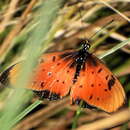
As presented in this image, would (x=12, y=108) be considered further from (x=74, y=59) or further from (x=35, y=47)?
(x=74, y=59)

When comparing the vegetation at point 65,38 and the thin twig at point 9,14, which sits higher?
the thin twig at point 9,14

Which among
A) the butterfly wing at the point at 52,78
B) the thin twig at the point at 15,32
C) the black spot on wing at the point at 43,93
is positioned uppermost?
the thin twig at the point at 15,32

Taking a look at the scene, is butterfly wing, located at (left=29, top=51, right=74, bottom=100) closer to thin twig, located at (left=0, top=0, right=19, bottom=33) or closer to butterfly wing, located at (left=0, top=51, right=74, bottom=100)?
butterfly wing, located at (left=0, top=51, right=74, bottom=100)

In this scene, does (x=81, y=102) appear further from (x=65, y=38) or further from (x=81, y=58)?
(x=65, y=38)

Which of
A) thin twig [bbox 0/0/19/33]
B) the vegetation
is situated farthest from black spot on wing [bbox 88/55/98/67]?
thin twig [bbox 0/0/19/33]

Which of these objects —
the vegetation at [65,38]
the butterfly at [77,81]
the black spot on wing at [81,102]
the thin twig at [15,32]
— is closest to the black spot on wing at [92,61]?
the butterfly at [77,81]

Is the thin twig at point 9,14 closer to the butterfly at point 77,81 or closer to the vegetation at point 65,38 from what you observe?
the vegetation at point 65,38
